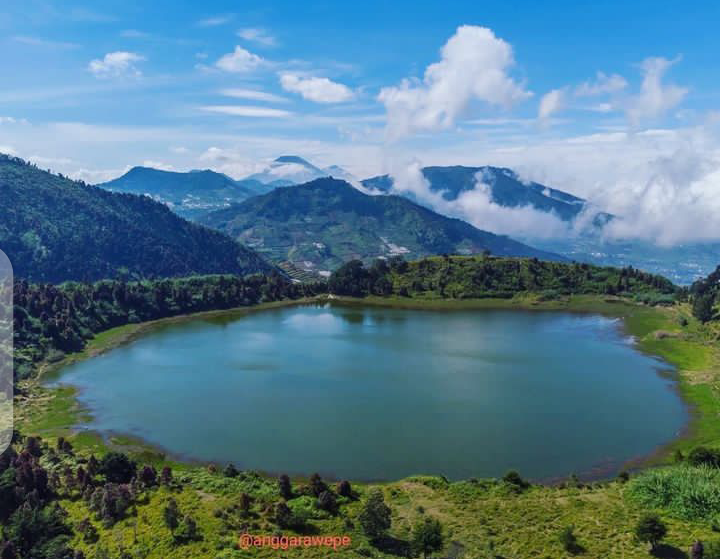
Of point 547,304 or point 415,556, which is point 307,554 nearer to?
point 415,556

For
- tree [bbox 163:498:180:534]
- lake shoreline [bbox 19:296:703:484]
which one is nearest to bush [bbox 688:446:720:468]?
lake shoreline [bbox 19:296:703:484]

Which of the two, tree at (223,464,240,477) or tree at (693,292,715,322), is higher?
tree at (693,292,715,322)

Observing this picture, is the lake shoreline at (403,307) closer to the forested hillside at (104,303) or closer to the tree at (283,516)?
the forested hillside at (104,303)

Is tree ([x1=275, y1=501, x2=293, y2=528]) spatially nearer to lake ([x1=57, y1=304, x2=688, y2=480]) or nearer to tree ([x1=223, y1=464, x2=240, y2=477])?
tree ([x1=223, y1=464, x2=240, y2=477])

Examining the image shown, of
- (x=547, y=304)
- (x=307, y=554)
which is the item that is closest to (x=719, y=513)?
(x=307, y=554)

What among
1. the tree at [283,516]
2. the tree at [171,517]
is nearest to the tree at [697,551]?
the tree at [283,516]

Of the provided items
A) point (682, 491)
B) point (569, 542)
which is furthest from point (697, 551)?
point (682, 491)
